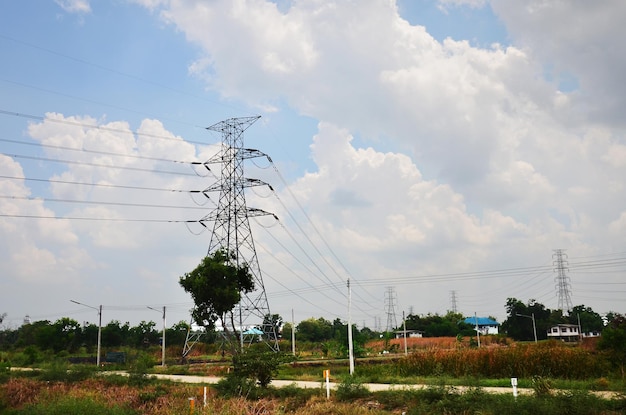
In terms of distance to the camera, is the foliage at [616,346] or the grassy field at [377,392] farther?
the foliage at [616,346]

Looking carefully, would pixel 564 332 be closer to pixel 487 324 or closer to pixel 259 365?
pixel 487 324

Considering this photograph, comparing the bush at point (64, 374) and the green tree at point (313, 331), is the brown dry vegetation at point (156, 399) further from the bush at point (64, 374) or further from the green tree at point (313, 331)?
the green tree at point (313, 331)

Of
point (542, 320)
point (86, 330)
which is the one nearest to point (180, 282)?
point (86, 330)

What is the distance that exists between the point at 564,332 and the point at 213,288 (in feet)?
276

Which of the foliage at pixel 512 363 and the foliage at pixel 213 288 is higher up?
the foliage at pixel 213 288

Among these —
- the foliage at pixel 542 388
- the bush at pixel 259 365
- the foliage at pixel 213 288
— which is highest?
the foliage at pixel 213 288

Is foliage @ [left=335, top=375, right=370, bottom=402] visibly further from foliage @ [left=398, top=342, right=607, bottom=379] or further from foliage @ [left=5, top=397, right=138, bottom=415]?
foliage @ [left=5, top=397, right=138, bottom=415]

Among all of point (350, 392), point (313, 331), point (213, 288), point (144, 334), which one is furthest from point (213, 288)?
point (313, 331)

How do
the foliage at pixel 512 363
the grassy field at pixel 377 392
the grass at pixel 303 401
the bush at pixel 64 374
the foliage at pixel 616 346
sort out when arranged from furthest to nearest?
1. the bush at pixel 64 374
2. the foliage at pixel 512 363
3. the foliage at pixel 616 346
4. the grassy field at pixel 377 392
5. the grass at pixel 303 401

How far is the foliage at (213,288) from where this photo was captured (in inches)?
1759

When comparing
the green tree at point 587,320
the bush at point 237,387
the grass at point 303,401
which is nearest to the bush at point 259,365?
the bush at point 237,387

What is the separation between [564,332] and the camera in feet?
344

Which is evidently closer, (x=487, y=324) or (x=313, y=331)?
(x=313, y=331)

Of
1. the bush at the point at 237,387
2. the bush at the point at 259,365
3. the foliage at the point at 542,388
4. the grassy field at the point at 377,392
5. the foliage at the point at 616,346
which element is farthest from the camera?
the foliage at the point at 616,346
